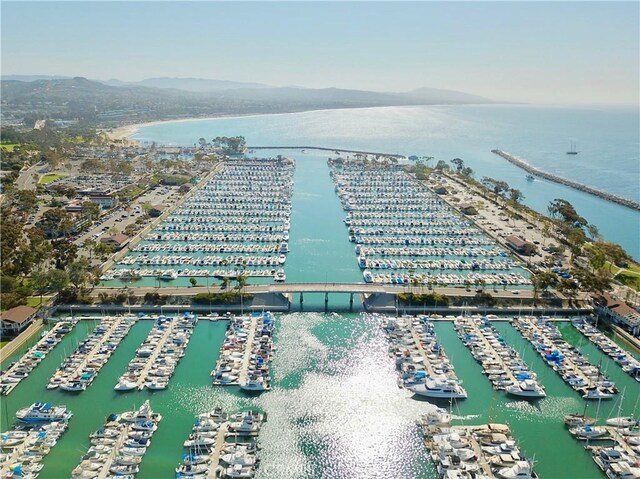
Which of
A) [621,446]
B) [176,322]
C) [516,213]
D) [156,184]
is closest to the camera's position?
[621,446]

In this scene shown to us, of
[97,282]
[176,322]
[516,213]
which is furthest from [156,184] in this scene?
[516,213]

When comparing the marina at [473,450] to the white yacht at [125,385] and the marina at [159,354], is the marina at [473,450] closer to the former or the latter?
the marina at [159,354]

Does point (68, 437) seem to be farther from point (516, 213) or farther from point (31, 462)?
point (516, 213)

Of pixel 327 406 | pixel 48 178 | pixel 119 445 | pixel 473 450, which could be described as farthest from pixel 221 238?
pixel 48 178

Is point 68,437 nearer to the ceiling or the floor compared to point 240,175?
nearer to the floor

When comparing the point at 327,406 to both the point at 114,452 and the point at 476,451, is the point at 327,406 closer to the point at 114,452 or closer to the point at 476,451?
the point at 476,451

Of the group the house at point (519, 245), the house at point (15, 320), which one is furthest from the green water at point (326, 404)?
the house at point (519, 245)
